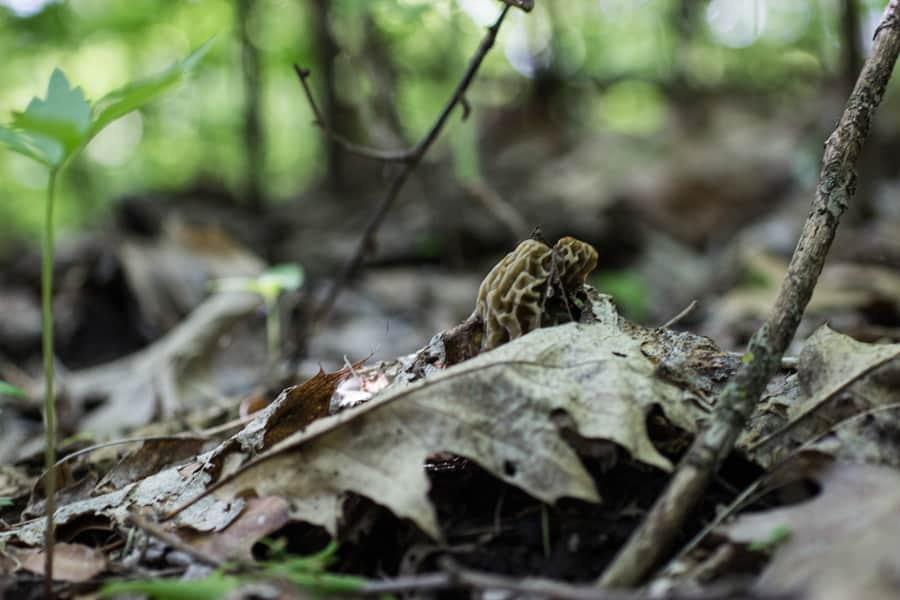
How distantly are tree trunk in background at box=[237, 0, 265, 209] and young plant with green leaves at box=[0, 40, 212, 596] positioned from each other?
5.92 metres

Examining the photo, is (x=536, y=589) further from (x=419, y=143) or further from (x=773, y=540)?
(x=419, y=143)

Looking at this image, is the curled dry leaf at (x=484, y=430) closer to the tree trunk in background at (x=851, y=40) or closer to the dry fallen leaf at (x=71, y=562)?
the dry fallen leaf at (x=71, y=562)

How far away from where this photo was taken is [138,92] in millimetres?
1160

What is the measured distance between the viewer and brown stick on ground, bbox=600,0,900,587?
3.78ft

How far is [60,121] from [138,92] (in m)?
0.12

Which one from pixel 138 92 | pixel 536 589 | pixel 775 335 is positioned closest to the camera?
pixel 536 589

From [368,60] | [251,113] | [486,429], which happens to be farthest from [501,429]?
[251,113]

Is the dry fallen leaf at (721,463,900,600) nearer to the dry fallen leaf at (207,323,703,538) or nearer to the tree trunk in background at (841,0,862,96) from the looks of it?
the dry fallen leaf at (207,323,703,538)

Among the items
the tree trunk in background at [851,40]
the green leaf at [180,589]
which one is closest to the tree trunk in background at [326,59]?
the tree trunk in background at [851,40]

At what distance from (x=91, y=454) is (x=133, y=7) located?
5.55 m

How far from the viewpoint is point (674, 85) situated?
8.12 metres

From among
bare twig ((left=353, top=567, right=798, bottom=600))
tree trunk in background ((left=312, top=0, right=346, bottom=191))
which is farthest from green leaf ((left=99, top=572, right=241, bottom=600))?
tree trunk in background ((left=312, top=0, right=346, bottom=191))

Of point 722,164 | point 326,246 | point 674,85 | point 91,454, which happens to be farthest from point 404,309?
point 674,85

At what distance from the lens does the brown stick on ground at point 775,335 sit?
115 centimetres
